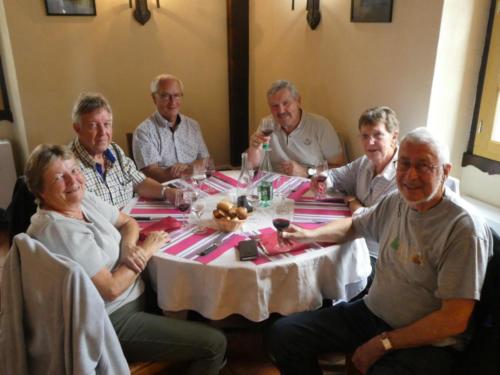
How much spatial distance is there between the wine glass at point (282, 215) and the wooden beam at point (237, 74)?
1.73 m

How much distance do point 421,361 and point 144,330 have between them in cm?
92

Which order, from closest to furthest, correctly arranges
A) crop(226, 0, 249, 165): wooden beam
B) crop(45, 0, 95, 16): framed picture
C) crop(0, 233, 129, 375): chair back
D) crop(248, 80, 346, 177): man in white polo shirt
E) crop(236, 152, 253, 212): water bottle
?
crop(0, 233, 129, 375): chair back
crop(236, 152, 253, 212): water bottle
crop(248, 80, 346, 177): man in white polo shirt
crop(45, 0, 95, 16): framed picture
crop(226, 0, 249, 165): wooden beam

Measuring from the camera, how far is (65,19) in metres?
2.94

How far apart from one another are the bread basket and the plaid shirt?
0.62 m

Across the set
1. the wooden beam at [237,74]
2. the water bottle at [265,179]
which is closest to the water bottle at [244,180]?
the water bottle at [265,179]

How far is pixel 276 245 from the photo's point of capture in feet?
5.15

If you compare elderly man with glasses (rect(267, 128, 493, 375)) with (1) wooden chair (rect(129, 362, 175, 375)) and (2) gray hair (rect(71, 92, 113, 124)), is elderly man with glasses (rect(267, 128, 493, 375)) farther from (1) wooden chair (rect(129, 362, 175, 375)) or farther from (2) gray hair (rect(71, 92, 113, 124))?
(2) gray hair (rect(71, 92, 113, 124))

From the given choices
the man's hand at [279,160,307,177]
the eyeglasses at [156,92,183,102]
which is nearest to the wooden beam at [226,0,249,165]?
the eyeglasses at [156,92,183,102]

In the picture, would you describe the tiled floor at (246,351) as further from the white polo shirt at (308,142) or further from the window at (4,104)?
the window at (4,104)

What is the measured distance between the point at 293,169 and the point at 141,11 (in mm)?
1692

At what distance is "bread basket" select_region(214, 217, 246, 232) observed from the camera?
168 cm

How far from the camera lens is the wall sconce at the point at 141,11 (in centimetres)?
308

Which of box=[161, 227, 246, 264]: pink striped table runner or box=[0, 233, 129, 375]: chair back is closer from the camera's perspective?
box=[0, 233, 129, 375]: chair back

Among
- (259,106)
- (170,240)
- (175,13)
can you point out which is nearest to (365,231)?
(170,240)
